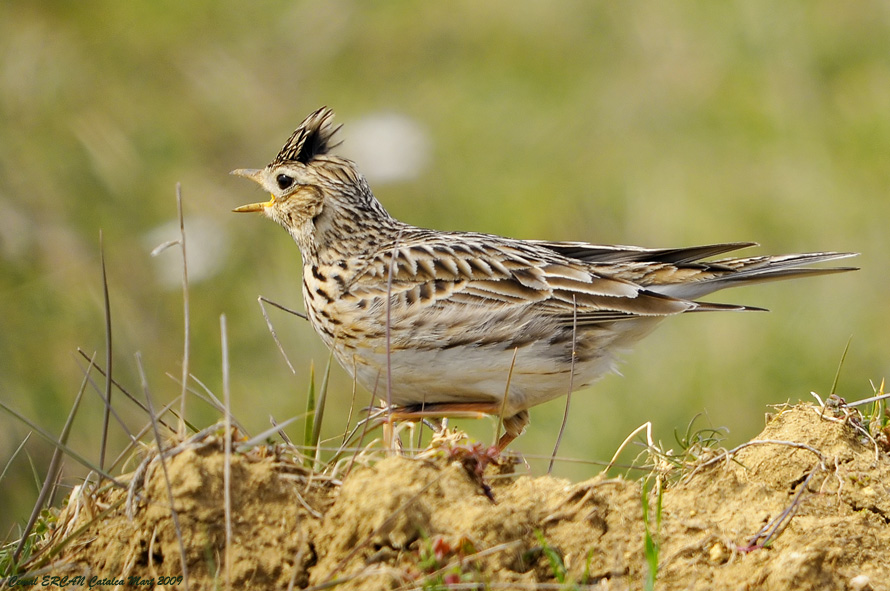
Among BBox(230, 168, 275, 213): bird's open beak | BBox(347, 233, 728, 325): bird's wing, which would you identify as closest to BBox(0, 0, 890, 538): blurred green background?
BBox(230, 168, 275, 213): bird's open beak

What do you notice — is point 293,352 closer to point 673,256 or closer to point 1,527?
point 1,527

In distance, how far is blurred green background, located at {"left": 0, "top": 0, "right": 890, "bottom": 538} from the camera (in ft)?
33.2

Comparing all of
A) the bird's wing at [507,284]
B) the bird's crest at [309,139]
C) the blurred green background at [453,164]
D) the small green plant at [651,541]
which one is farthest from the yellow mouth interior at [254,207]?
the blurred green background at [453,164]

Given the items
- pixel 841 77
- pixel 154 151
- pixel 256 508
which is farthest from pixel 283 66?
pixel 256 508

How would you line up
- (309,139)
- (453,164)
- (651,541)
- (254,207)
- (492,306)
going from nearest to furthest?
(651,541) → (492,306) → (254,207) → (309,139) → (453,164)

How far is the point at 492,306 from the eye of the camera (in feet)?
18.1

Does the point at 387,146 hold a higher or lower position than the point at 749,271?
higher

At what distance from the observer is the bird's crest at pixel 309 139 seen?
6.54 meters

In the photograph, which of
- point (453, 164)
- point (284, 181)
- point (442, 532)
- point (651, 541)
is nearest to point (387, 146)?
point (453, 164)

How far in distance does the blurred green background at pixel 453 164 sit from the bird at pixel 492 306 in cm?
367

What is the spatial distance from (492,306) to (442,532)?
2.06 meters

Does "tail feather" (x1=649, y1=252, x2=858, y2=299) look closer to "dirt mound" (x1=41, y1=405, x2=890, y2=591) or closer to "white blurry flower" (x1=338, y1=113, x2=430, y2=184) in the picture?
"dirt mound" (x1=41, y1=405, x2=890, y2=591)

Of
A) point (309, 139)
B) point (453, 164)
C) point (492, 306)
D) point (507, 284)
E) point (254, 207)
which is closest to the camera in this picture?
point (492, 306)

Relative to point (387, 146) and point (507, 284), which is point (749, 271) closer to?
point (507, 284)
